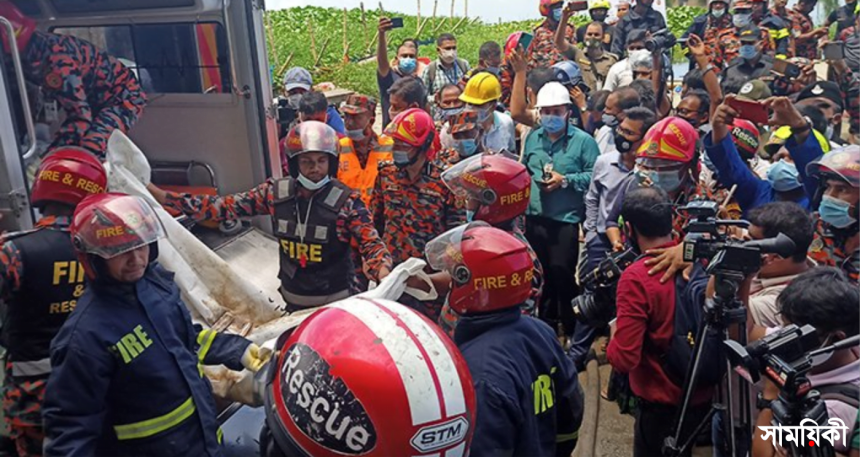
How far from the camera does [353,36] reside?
1006 inches

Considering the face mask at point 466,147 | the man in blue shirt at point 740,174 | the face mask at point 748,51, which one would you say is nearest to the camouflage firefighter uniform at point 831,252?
the man in blue shirt at point 740,174

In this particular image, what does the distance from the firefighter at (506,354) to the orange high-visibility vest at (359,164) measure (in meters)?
2.76

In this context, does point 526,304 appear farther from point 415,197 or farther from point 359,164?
point 359,164

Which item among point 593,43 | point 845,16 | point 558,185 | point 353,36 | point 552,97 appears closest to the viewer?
point 558,185

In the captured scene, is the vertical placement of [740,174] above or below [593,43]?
below

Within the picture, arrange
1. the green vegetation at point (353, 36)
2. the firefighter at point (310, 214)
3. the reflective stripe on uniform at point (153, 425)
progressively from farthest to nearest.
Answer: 1. the green vegetation at point (353, 36)
2. the firefighter at point (310, 214)
3. the reflective stripe on uniform at point (153, 425)

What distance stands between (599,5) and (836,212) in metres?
8.40

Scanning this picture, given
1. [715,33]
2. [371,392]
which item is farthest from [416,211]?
[715,33]

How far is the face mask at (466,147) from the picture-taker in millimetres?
5105

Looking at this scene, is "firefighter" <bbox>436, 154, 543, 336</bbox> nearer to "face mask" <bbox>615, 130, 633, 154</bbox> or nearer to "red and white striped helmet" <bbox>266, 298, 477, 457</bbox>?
"face mask" <bbox>615, 130, 633, 154</bbox>

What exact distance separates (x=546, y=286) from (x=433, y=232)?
1.47 meters

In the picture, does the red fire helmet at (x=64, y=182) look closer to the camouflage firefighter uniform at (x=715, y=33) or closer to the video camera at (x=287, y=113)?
the video camera at (x=287, y=113)

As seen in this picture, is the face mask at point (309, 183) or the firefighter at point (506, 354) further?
the face mask at point (309, 183)

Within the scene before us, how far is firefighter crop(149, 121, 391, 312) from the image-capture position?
3.82m
